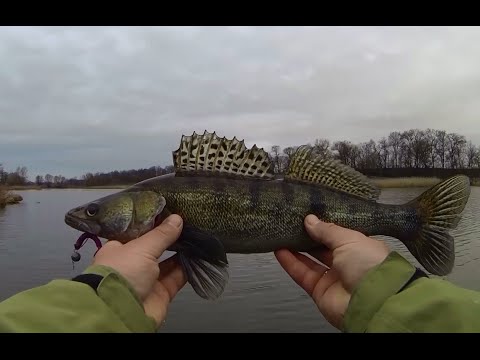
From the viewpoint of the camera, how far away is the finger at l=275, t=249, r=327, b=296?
4.41 meters

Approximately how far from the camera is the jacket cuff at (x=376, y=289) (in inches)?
113

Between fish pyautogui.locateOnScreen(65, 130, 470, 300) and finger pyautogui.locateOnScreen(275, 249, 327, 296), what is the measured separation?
14 cm

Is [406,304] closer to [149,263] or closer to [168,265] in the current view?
[149,263]

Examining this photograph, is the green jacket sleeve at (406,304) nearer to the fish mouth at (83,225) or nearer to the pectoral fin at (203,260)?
the pectoral fin at (203,260)

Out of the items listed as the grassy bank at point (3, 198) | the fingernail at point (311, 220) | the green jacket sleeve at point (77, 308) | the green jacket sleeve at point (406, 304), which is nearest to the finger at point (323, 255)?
the fingernail at point (311, 220)

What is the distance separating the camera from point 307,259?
4.68m

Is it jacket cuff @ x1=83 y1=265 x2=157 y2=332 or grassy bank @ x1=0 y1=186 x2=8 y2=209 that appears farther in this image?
grassy bank @ x1=0 y1=186 x2=8 y2=209

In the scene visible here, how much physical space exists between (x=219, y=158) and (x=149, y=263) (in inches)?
58.0

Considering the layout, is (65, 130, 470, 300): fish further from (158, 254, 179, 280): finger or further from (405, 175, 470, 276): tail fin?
(158, 254, 179, 280): finger

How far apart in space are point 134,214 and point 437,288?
2821mm

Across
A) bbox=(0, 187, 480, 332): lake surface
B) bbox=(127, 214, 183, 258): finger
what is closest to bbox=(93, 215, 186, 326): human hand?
bbox=(127, 214, 183, 258): finger

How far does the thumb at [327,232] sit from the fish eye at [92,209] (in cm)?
211
